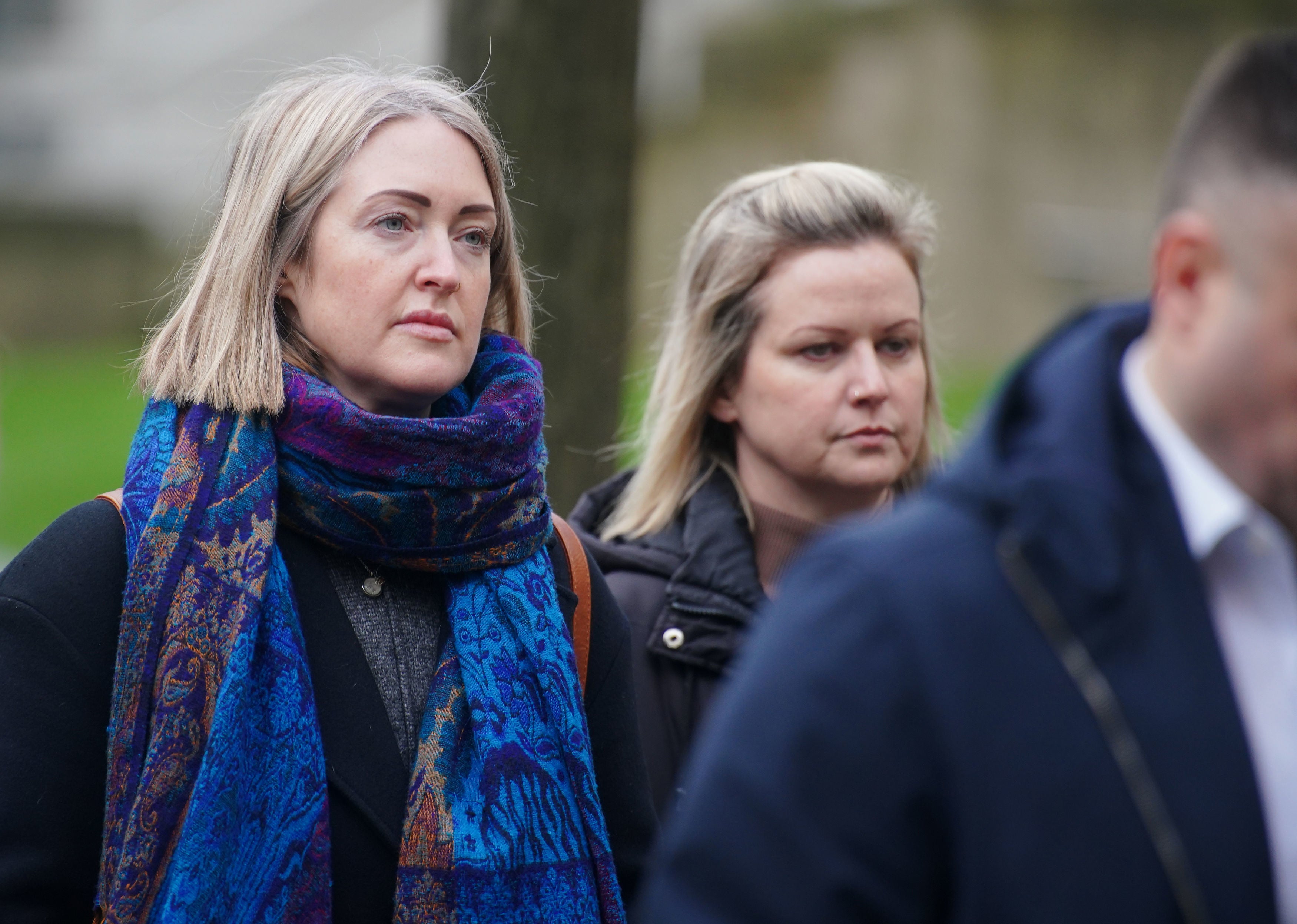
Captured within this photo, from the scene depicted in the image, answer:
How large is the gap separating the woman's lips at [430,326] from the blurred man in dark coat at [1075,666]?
1.25 meters

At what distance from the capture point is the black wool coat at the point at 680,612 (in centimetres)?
312

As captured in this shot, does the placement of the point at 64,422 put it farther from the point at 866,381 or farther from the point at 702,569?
the point at 866,381

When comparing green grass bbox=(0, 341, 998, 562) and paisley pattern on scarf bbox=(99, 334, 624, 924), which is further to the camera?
green grass bbox=(0, 341, 998, 562)

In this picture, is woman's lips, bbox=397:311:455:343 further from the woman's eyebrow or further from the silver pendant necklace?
the silver pendant necklace

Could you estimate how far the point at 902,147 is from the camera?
42.1 feet

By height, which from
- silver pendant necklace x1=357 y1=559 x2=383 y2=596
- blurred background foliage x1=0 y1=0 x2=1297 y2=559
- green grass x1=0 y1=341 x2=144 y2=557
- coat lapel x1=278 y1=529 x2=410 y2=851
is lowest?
green grass x1=0 y1=341 x2=144 y2=557

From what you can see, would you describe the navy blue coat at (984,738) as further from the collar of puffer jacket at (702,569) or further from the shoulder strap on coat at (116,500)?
the collar of puffer jacket at (702,569)

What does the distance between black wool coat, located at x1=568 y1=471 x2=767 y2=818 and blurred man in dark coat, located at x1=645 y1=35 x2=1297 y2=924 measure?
1491 mm

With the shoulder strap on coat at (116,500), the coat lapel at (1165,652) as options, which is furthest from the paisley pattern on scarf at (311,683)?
the coat lapel at (1165,652)

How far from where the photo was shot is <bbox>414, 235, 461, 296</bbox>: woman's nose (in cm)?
267

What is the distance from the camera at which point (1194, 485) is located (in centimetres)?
158

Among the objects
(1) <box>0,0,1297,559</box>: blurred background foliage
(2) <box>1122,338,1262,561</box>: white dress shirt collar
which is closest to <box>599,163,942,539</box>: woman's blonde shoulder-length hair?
(2) <box>1122,338,1262,561</box>: white dress shirt collar

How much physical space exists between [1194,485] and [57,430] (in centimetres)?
1389

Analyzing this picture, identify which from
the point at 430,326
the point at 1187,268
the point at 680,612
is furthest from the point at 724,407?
the point at 1187,268
